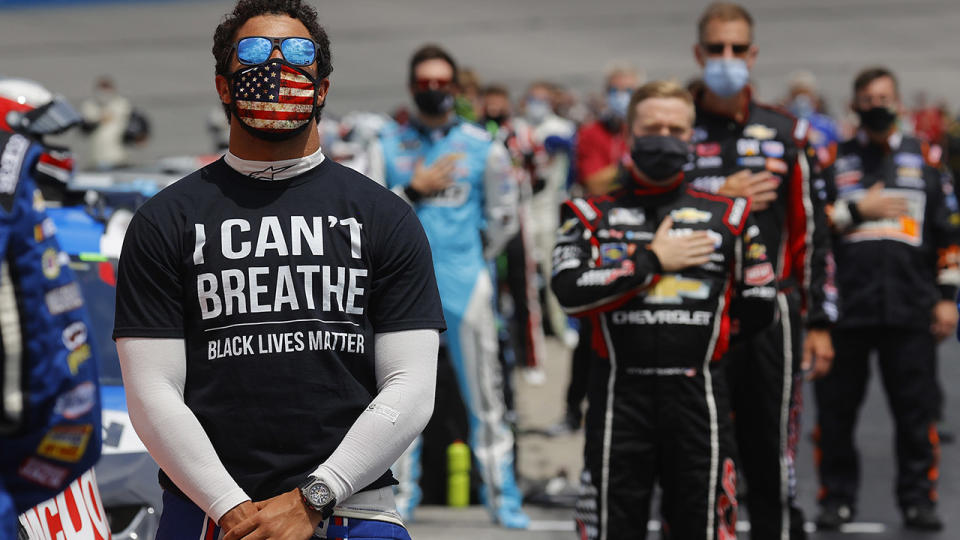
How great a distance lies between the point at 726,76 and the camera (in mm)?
5371

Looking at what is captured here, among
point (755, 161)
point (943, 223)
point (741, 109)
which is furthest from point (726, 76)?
point (943, 223)

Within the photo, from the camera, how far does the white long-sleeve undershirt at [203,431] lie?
8.91ft

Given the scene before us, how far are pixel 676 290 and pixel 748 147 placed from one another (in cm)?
111

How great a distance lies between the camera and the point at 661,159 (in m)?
4.49

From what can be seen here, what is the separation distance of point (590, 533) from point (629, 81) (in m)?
8.65

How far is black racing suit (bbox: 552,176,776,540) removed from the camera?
173 inches

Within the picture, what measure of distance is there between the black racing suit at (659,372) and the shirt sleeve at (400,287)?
1570 millimetres

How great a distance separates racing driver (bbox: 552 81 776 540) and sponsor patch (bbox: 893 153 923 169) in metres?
2.80

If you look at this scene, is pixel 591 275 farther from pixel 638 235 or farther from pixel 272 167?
→ pixel 272 167

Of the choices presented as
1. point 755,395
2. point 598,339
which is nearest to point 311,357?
point 598,339

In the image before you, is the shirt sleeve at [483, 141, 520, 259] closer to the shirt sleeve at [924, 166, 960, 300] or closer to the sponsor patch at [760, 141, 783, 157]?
the sponsor patch at [760, 141, 783, 157]

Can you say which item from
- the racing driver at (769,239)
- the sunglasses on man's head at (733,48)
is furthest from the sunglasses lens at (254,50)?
the sunglasses on man's head at (733,48)

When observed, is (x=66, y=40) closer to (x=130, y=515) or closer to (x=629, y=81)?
(x=629, y=81)

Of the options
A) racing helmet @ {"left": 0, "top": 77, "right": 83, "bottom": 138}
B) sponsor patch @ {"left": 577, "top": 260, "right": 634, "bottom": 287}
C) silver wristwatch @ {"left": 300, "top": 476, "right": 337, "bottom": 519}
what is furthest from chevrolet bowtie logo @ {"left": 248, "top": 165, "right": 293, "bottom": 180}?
sponsor patch @ {"left": 577, "top": 260, "right": 634, "bottom": 287}
